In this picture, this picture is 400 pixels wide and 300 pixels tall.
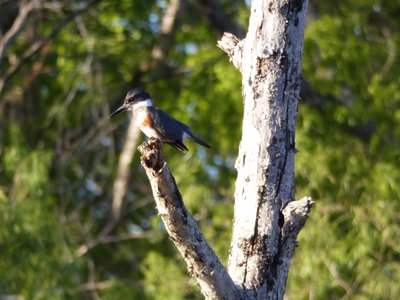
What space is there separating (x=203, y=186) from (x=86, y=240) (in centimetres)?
225

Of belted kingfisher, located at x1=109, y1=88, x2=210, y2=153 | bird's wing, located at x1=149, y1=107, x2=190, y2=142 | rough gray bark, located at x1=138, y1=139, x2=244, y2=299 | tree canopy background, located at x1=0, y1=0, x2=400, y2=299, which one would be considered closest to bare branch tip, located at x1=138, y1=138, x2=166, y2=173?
rough gray bark, located at x1=138, y1=139, x2=244, y2=299

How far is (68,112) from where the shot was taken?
16.7 metres

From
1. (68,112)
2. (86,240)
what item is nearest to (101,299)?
(86,240)

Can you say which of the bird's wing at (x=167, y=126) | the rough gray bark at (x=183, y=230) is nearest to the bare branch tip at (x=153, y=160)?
the rough gray bark at (x=183, y=230)

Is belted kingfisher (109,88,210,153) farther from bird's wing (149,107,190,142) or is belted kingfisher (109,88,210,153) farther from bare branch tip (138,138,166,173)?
bare branch tip (138,138,166,173)

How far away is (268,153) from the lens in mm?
5230

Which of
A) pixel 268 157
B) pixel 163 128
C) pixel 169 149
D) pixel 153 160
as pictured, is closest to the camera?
pixel 153 160

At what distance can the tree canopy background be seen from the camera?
42.3 ft

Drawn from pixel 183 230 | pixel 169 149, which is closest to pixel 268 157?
pixel 183 230

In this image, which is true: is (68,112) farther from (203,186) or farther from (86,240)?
(203,186)

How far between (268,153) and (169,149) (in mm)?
11613

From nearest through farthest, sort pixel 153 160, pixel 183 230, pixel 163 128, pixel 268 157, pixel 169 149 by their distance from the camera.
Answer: pixel 153 160 < pixel 183 230 < pixel 268 157 < pixel 163 128 < pixel 169 149

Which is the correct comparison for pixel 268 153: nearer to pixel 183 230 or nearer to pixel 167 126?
pixel 183 230

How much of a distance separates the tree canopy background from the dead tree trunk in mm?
6454
